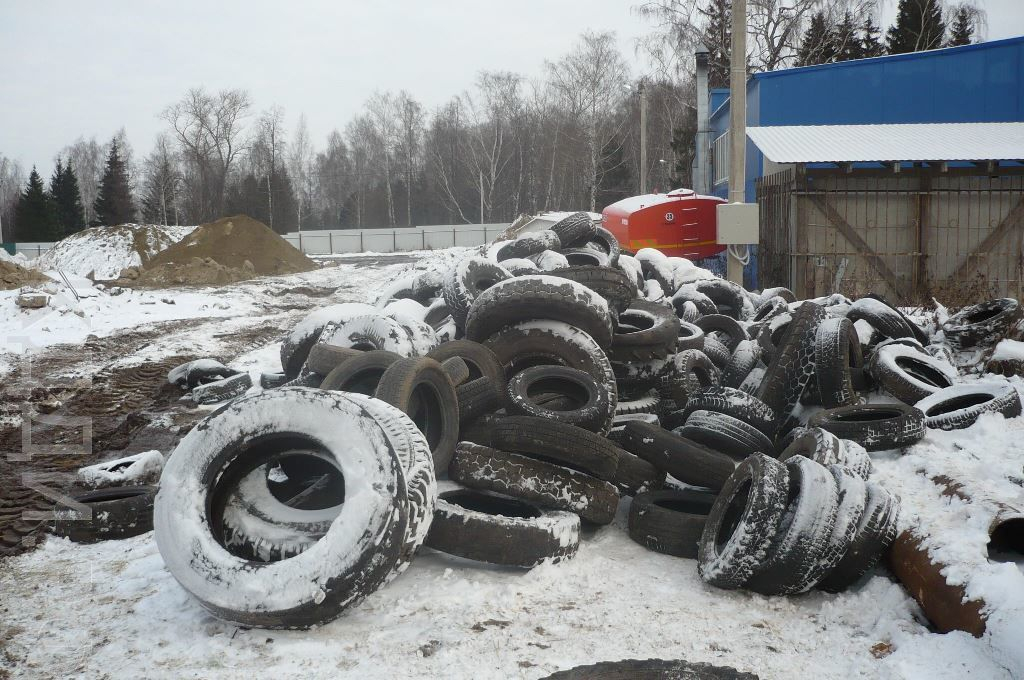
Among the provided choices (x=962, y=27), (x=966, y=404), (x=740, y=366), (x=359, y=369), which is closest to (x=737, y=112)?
(x=740, y=366)

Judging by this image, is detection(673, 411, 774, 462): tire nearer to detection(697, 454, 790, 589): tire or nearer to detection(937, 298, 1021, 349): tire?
detection(697, 454, 790, 589): tire

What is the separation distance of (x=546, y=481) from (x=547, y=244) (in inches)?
204

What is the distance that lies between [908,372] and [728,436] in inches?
98.2

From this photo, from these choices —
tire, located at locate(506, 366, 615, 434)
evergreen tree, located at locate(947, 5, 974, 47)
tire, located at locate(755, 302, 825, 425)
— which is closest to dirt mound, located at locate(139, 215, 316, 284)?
tire, located at locate(506, 366, 615, 434)

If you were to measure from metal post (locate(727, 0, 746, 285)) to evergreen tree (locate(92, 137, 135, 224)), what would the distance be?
158ft

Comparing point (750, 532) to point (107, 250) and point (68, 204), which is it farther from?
point (68, 204)

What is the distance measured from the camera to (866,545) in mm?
3928

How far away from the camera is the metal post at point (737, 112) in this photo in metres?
13.0

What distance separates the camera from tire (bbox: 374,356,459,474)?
450cm

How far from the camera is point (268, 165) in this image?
2506 inches

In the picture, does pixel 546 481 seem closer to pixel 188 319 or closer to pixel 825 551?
pixel 825 551

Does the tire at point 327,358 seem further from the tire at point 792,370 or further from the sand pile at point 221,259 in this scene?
the sand pile at point 221,259

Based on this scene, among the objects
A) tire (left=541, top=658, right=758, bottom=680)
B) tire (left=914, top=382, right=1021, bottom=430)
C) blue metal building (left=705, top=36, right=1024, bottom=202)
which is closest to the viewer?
tire (left=541, top=658, right=758, bottom=680)

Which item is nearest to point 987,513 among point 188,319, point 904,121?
point 188,319
